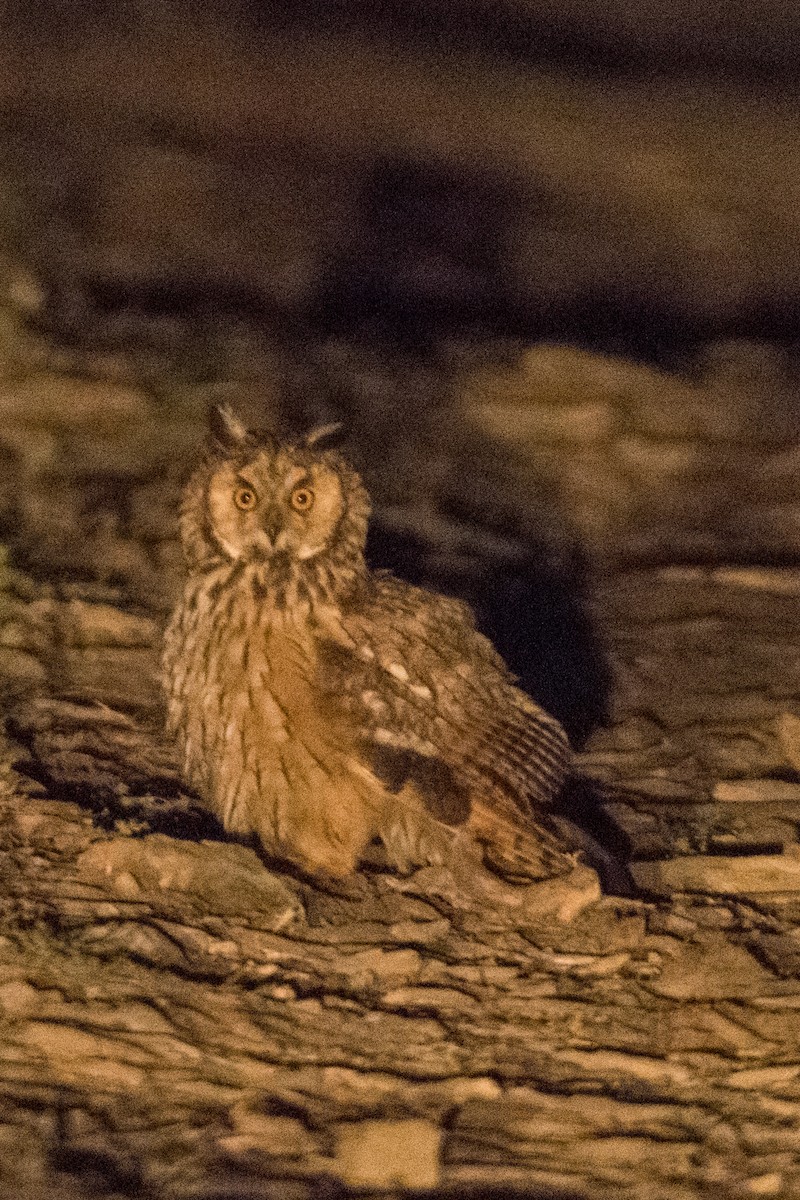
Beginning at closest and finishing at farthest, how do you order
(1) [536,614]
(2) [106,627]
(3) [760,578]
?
(2) [106,627] → (1) [536,614] → (3) [760,578]

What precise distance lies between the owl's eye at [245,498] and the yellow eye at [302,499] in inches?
3.1

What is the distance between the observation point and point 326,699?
123 inches

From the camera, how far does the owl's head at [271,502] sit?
3.11 metres

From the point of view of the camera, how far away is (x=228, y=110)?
7.30 m

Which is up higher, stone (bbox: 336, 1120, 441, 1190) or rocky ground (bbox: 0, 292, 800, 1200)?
rocky ground (bbox: 0, 292, 800, 1200)

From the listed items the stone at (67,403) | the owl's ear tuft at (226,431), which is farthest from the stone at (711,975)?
the stone at (67,403)

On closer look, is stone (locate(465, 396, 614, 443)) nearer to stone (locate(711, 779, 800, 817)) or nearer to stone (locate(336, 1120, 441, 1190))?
stone (locate(711, 779, 800, 817))

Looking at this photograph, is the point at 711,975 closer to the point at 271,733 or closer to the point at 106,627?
the point at 271,733

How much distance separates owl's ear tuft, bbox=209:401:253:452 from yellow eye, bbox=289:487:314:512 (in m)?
0.15

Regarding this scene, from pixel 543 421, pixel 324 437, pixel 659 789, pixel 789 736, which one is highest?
pixel 543 421

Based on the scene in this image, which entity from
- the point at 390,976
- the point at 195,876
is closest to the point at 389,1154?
the point at 390,976

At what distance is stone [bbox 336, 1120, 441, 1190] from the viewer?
8.08 feet

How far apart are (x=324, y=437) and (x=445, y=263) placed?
142 inches

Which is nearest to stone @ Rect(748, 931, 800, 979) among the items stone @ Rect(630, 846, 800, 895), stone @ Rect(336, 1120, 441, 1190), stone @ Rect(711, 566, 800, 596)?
stone @ Rect(630, 846, 800, 895)
